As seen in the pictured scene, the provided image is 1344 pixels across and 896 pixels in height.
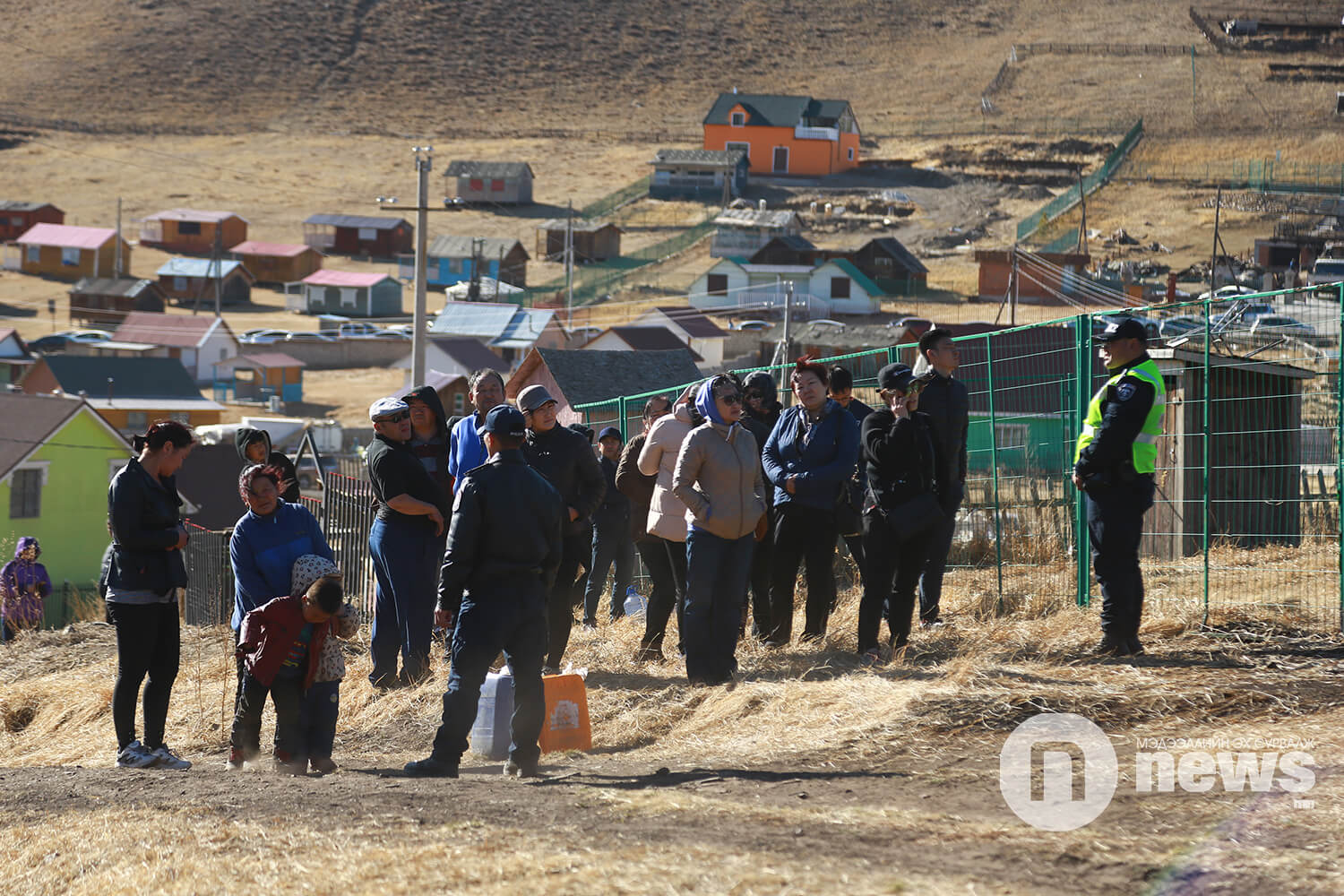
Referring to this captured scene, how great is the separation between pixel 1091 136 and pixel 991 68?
2872 centimetres

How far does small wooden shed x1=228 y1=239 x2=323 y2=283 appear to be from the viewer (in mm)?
87062

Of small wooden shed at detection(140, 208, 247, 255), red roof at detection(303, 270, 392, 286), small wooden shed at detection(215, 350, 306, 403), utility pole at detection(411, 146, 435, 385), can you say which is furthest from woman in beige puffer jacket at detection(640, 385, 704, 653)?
small wooden shed at detection(140, 208, 247, 255)

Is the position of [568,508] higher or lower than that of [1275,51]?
lower

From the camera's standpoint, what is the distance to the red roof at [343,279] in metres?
80.9

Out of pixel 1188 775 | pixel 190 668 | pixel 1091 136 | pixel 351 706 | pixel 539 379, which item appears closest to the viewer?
pixel 1188 775

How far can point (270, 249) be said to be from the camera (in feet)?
289

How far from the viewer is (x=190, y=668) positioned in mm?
11406

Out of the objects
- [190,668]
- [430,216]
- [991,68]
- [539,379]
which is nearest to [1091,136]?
[991,68]

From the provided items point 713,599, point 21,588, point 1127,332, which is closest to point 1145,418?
point 1127,332

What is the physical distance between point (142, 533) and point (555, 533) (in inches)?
84.6

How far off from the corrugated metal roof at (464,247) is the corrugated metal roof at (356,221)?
20.6 feet

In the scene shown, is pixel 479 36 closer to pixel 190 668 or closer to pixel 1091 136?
pixel 1091 136

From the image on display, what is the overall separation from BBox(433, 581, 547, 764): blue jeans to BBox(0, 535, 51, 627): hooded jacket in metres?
9.58

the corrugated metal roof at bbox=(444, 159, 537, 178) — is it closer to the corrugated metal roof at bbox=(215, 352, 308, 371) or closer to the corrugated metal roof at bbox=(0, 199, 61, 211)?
the corrugated metal roof at bbox=(0, 199, 61, 211)
